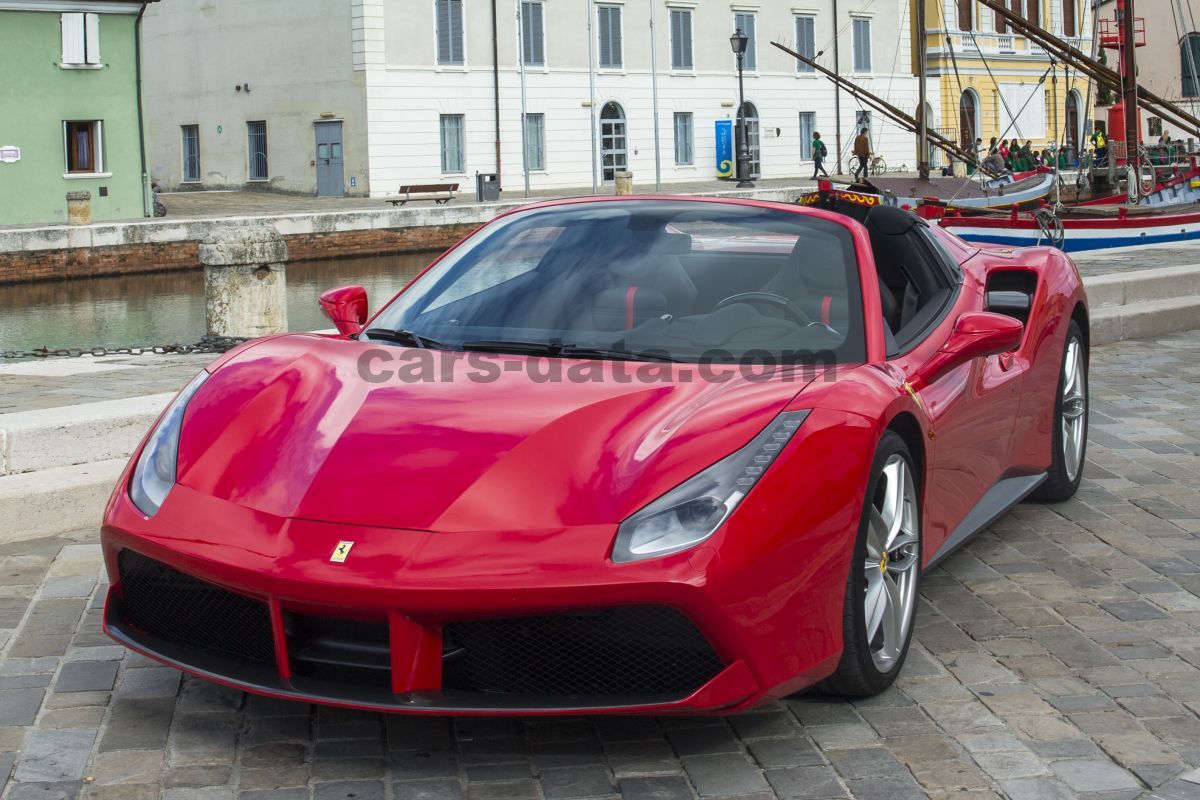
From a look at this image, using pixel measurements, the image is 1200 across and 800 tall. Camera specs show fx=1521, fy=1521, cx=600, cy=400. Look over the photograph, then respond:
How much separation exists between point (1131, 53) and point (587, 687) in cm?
3131

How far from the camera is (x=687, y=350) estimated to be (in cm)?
398

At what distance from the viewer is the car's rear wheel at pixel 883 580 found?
3.58 m

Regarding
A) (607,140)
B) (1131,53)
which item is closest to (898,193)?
(1131,53)

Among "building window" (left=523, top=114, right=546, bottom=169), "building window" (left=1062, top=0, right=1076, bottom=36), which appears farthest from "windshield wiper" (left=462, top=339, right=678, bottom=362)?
"building window" (left=1062, top=0, right=1076, bottom=36)

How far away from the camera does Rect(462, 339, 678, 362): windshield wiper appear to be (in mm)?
3928

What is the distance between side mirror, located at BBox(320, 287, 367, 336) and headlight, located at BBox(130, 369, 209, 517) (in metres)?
0.73

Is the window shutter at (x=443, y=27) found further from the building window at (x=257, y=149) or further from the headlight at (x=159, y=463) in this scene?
the headlight at (x=159, y=463)

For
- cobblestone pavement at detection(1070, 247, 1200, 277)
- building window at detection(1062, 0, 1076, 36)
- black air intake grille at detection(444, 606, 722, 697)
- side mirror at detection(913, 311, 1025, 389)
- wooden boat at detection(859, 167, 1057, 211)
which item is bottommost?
black air intake grille at detection(444, 606, 722, 697)

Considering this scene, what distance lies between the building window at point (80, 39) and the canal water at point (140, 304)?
918 centimetres

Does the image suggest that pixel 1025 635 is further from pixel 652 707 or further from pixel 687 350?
pixel 652 707

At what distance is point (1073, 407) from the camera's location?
19.5 ft

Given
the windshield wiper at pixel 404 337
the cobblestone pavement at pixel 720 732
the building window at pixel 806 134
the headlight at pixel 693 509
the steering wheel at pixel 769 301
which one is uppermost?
the building window at pixel 806 134

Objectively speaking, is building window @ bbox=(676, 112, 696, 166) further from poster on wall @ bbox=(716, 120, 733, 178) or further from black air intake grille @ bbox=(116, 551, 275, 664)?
black air intake grille @ bbox=(116, 551, 275, 664)

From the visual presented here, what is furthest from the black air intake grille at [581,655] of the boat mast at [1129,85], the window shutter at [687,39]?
the window shutter at [687,39]
